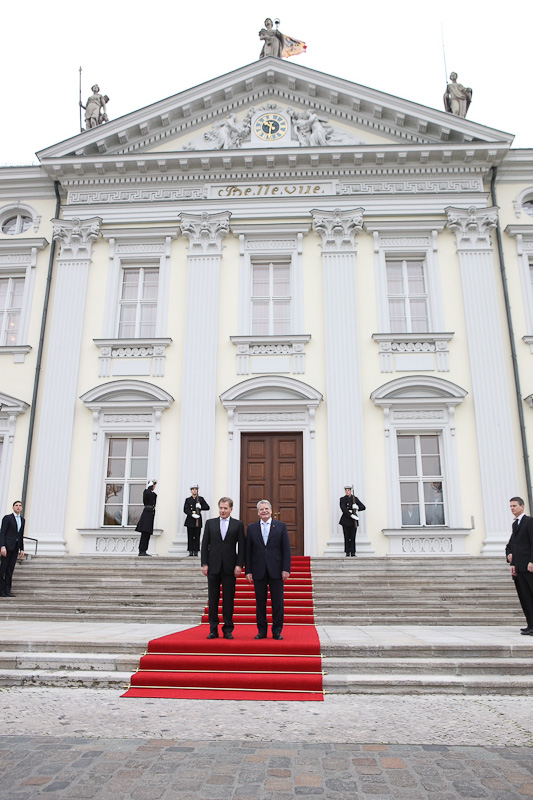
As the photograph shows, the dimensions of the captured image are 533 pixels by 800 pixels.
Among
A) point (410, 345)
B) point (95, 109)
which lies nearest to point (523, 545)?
point (410, 345)

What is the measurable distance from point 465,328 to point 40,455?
11271 mm

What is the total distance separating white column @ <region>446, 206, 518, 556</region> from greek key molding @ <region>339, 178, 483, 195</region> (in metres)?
0.89

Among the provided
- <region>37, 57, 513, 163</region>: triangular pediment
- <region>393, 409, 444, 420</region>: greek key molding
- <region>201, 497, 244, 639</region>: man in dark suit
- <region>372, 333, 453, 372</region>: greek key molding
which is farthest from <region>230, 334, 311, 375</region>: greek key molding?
<region>201, 497, 244, 639</region>: man in dark suit

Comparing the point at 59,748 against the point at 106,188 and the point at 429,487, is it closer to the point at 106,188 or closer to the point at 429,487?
the point at 429,487

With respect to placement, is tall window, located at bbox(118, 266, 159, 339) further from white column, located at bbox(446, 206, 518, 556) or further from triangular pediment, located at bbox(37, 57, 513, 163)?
white column, located at bbox(446, 206, 518, 556)

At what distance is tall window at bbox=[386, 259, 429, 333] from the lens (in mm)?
15695

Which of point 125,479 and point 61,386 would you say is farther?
point 61,386

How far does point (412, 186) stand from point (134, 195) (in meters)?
7.87

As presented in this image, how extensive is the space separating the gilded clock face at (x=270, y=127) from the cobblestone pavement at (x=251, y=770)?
16.1 metres

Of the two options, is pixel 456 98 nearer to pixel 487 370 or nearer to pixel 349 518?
pixel 487 370

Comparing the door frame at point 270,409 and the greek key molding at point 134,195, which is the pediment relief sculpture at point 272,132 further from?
the door frame at point 270,409

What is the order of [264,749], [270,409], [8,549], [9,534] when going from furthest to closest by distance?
[270,409], [9,534], [8,549], [264,749]

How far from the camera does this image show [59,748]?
4.29 m

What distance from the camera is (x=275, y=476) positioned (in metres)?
14.6
